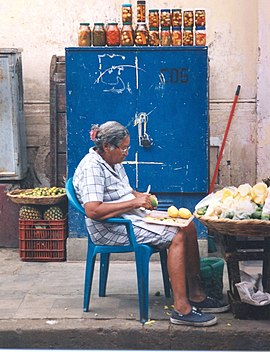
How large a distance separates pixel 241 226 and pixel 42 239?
2607mm

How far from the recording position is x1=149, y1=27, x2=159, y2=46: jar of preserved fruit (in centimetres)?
697

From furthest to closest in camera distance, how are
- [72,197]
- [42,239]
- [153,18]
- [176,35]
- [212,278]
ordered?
1. [42,239]
2. [176,35]
3. [153,18]
4. [212,278]
5. [72,197]

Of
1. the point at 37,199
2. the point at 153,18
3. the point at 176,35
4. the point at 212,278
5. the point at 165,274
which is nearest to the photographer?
the point at 212,278

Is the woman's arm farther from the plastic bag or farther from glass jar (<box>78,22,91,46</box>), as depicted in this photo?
glass jar (<box>78,22,91,46</box>)

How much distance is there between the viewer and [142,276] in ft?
17.8

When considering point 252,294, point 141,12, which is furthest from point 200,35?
point 252,294

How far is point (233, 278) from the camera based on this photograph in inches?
216

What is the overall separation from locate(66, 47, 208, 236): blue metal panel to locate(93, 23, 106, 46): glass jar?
9 centimetres

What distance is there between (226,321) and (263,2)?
11.2ft

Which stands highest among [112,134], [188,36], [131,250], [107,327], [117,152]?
[188,36]

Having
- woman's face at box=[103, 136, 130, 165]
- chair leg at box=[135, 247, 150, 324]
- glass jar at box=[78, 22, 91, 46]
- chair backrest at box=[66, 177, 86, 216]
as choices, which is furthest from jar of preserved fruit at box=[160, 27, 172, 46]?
chair leg at box=[135, 247, 150, 324]

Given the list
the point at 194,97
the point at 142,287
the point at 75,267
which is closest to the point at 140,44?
the point at 194,97

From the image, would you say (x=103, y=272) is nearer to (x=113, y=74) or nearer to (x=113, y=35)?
(x=113, y=74)

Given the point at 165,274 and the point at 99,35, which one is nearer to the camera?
the point at 165,274
